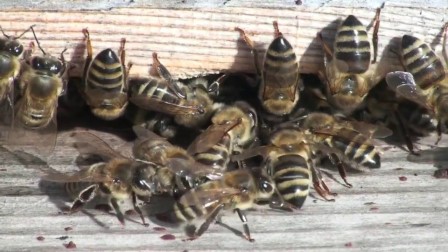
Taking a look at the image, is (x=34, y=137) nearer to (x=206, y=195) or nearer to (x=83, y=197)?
(x=83, y=197)

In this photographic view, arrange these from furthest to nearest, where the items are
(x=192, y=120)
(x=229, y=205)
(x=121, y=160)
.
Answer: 1. (x=192, y=120)
2. (x=121, y=160)
3. (x=229, y=205)

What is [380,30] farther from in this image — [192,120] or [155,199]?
[155,199]

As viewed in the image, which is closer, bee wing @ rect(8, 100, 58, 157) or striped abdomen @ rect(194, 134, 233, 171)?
striped abdomen @ rect(194, 134, 233, 171)

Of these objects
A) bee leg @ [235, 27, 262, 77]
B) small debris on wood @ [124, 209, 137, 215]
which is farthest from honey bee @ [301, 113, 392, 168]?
small debris on wood @ [124, 209, 137, 215]

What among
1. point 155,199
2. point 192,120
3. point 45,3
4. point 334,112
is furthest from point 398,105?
point 45,3

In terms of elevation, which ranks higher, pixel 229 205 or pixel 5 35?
pixel 5 35

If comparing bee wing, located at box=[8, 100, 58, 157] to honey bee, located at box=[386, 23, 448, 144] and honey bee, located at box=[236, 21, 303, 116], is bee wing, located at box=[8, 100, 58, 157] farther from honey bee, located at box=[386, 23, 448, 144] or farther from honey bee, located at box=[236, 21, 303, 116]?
honey bee, located at box=[386, 23, 448, 144]

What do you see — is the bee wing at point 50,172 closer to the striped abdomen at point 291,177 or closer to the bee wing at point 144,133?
the bee wing at point 144,133
